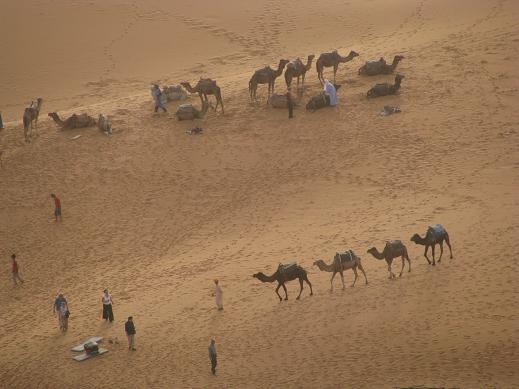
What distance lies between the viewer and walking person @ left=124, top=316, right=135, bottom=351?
21.9 m

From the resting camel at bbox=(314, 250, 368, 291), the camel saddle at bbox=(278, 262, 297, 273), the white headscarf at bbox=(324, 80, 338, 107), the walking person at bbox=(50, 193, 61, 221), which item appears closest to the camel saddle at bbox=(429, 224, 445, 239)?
the resting camel at bbox=(314, 250, 368, 291)

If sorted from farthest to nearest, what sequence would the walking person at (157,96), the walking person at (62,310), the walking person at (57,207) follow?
the walking person at (157,96)
the walking person at (57,207)
the walking person at (62,310)

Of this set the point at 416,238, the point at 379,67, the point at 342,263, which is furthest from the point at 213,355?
the point at 379,67

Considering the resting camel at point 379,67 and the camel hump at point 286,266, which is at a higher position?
the resting camel at point 379,67

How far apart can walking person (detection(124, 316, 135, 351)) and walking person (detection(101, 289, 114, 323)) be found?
1206mm

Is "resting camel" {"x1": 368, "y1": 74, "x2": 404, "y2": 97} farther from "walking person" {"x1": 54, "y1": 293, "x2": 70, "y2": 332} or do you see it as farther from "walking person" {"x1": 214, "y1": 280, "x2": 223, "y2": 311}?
"walking person" {"x1": 54, "y1": 293, "x2": 70, "y2": 332}

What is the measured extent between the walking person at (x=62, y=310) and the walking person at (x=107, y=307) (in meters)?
0.81

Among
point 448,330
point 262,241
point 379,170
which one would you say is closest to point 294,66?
point 379,170

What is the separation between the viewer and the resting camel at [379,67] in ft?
116

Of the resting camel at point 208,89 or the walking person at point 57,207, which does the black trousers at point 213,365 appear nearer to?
the walking person at point 57,207

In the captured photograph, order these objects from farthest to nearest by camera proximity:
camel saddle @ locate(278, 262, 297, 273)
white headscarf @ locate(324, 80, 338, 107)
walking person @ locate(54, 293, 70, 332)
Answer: white headscarf @ locate(324, 80, 338, 107)
walking person @ locate(54, 293, 70, 332)
camel saddle @ locate(278, 262, 297, 273)

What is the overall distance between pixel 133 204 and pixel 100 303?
5421 mm

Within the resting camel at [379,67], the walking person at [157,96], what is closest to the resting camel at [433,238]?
the resting camel at [379,67]

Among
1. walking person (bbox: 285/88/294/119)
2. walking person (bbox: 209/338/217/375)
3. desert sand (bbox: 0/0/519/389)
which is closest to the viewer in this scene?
walking person (bbox: 209/338/217/375)
